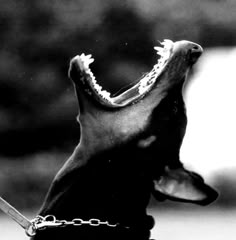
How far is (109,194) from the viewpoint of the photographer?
3658mm

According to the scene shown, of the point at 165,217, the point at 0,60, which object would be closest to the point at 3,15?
the point at 0,60

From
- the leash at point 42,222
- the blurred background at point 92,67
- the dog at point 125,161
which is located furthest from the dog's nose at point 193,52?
the blurred background at point 92,67

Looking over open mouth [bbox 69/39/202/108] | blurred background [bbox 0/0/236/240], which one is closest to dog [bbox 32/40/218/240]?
open mouth [bbox 69/39/202/108]

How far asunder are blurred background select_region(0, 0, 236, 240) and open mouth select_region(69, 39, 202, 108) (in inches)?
365

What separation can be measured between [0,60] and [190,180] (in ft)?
35.9

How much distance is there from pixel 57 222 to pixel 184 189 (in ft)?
1.81

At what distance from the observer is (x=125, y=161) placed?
3.70 m

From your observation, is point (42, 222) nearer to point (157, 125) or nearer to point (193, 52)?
point (157, 125)

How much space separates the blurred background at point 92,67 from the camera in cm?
1351

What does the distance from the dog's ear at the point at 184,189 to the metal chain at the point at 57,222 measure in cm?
25

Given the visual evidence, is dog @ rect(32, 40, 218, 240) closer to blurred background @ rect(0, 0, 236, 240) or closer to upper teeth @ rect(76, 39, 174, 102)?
upper teeth @ rect(76, 39, 174, 102)

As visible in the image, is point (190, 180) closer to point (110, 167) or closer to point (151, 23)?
point (110, 167)

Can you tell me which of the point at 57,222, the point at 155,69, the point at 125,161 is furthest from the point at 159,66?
the point at 57,222

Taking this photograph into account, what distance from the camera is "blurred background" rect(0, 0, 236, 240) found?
1351 centimetres
